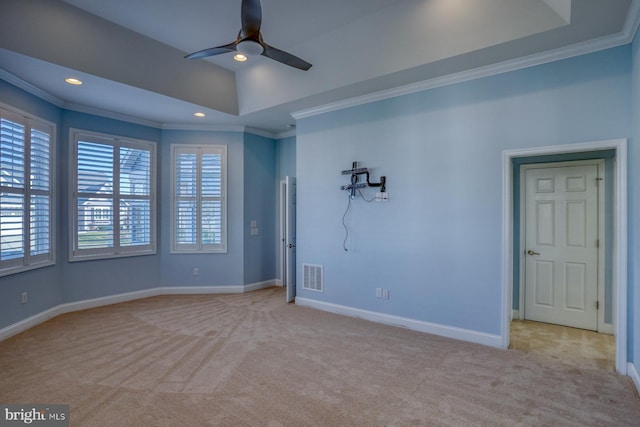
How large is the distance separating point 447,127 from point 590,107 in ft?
4.19

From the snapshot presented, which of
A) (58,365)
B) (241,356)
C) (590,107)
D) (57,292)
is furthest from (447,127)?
(57,292)

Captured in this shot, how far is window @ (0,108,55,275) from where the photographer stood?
3.73 metres

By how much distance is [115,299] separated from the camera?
5281mm

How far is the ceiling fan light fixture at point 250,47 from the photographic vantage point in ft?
9.37

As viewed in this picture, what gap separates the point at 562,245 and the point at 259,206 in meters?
4.71

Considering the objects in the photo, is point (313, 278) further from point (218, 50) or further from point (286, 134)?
point (218, 50)

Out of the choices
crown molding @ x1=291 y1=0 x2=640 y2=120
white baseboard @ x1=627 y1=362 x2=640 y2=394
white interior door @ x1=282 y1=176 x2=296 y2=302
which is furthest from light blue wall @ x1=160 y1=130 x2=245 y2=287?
white baseboard @ x1=627 y1=362 x2=640 y2=394

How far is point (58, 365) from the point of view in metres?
3.12

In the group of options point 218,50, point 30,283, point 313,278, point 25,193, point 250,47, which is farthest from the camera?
point 313,278

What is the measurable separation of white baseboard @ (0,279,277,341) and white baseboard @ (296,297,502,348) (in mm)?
1497

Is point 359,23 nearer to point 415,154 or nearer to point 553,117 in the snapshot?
point 415,154

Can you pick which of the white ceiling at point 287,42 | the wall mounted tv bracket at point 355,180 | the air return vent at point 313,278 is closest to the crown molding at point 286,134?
the white ceiling at point 287,42

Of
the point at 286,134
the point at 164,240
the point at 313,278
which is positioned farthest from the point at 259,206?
the point at 313,278

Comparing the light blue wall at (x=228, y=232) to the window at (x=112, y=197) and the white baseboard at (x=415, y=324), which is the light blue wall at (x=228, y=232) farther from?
the white baseboard at (x=415, y=324)
